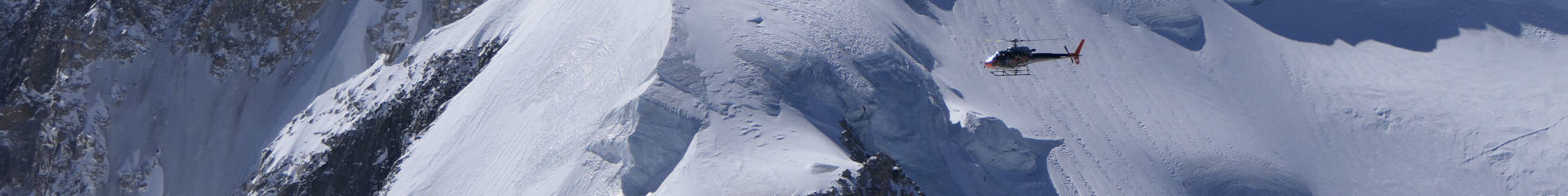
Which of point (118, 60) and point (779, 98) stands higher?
point (118, 60)

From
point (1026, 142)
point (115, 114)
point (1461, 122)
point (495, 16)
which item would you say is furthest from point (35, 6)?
point (1461, 122)

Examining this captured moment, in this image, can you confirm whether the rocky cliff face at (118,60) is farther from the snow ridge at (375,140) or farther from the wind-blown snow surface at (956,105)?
the wind-blown snow surface at (956,105)

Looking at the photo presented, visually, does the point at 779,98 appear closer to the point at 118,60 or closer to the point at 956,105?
the point at 956,105

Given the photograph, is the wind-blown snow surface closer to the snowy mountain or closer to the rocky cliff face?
the snowy mountain

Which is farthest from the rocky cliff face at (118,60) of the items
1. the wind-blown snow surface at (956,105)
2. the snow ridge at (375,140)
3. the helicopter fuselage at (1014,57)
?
the helicopter fuselage at (1014,57)

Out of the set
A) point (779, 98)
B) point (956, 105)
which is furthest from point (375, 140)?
point (956, 105)

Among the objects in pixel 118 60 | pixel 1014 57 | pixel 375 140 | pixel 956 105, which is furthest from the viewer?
pixel 118 60
